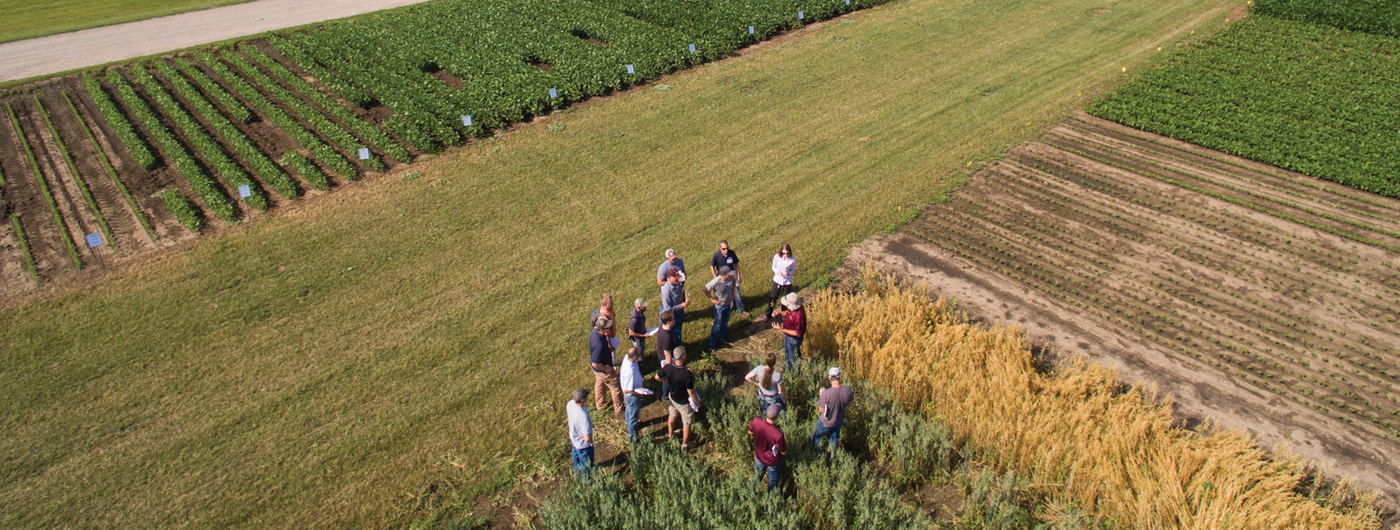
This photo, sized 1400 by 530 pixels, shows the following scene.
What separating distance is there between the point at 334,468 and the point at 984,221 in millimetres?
12805

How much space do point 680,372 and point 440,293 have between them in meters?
6.17

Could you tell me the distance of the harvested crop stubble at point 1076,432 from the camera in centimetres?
879

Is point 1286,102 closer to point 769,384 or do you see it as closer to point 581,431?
point 769,384

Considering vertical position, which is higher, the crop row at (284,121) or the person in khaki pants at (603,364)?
the crop row at (284,121)

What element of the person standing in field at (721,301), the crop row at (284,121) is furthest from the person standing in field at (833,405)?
the crop row at (284,121)

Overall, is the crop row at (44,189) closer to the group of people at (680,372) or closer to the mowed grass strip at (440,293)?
the mowed grass strip at (440,293)

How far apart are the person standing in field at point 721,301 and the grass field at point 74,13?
104ft

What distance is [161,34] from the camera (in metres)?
29.5

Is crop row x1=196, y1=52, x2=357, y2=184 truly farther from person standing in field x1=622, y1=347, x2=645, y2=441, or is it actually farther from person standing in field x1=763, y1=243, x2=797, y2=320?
person standing in field x1=622, y1=347, x2=645, y2=441

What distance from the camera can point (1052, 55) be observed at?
82.7ft

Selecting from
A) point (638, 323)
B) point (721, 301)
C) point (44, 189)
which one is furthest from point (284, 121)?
point (721, 301)

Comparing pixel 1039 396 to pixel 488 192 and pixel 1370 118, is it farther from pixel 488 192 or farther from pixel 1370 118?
pixel 1370 118

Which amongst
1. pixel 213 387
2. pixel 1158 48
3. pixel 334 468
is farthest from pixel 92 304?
pixel 1158 48

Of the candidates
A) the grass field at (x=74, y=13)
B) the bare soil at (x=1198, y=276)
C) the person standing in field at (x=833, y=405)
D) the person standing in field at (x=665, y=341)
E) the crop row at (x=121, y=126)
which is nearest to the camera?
the person standing in field at (x=833, y=405)
